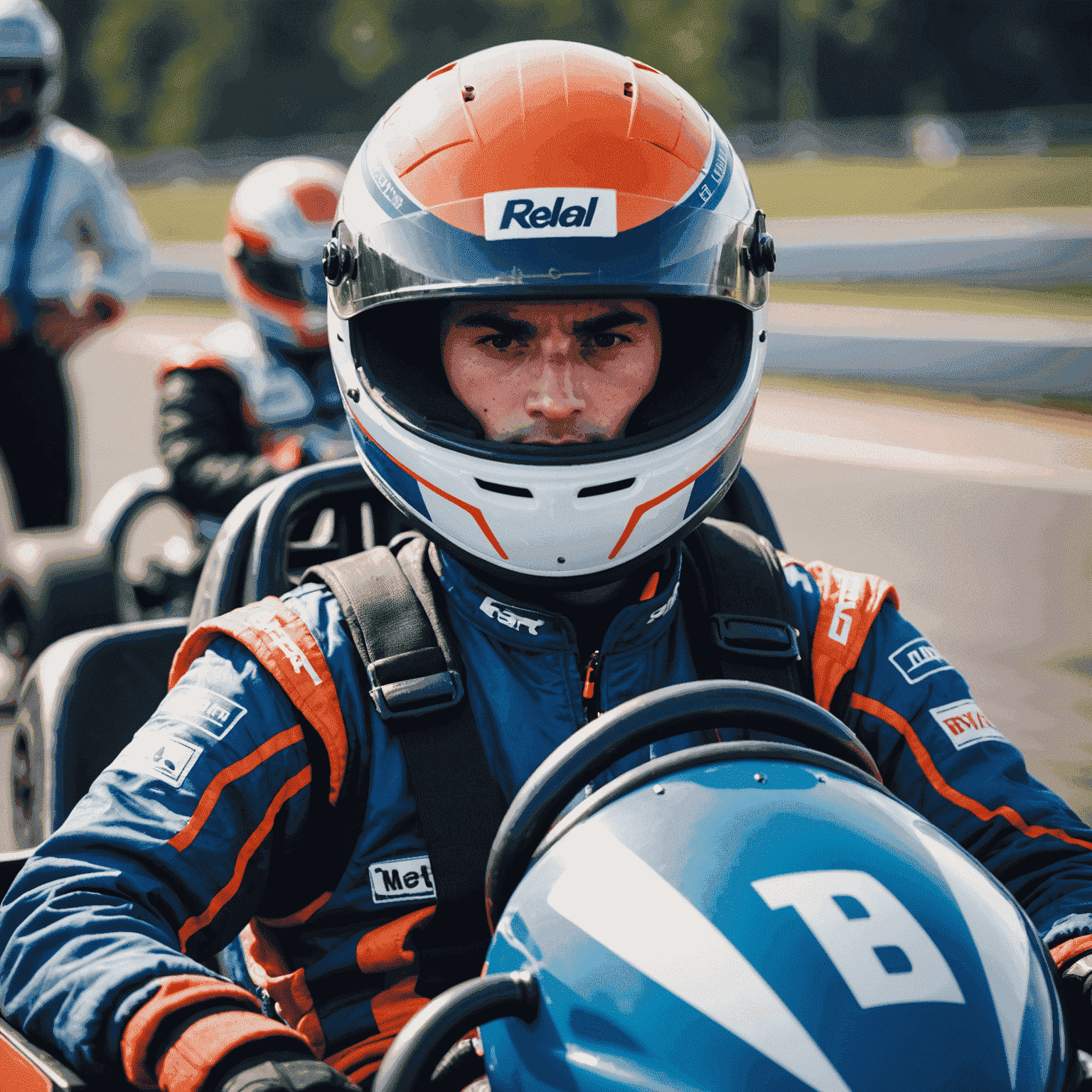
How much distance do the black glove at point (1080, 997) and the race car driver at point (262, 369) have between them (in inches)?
125

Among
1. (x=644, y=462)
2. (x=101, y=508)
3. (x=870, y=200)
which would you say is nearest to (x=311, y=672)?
A: (x=644, y=462)

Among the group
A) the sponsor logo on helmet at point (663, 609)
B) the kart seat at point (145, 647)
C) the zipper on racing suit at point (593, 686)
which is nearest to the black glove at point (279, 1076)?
the zipper on racing suit at point (593, 686)

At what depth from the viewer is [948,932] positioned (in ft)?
3.46

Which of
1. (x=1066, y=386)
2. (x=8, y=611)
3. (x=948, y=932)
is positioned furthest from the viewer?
(x=1066, y=386)

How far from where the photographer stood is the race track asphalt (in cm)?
450

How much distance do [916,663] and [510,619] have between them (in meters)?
0.46

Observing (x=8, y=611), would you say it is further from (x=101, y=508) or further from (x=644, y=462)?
(x=644, y=462)

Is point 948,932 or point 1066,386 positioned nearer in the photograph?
point 948,932

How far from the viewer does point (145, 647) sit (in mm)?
2455

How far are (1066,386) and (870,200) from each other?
887 cm

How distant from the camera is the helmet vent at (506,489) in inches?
65.5

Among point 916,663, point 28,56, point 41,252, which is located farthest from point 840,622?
point 28,56

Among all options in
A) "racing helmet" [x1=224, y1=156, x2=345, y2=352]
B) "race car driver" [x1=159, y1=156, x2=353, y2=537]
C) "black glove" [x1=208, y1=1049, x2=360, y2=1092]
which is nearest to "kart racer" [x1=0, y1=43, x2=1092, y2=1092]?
"black glove" [x1=208, y1=1049, x2=360, y2=1092]

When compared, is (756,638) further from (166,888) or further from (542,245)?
(166,888)
